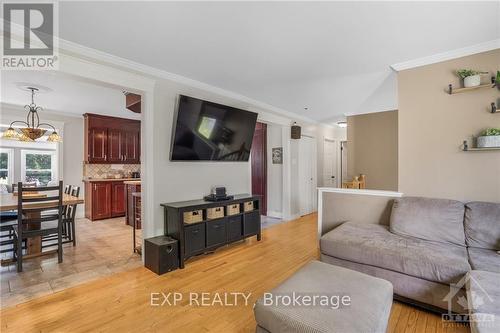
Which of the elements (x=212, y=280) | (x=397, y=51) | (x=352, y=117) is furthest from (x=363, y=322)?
(x=352, y=117)

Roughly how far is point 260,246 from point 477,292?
8.41 feet

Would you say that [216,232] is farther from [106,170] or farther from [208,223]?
[106,170]

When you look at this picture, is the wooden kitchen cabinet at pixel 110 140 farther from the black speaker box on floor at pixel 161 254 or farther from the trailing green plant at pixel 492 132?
the trailing green plant at pixel 492 132

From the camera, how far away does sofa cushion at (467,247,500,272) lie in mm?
1838

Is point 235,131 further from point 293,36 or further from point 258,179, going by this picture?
point 258,179

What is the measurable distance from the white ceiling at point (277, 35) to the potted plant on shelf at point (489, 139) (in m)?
0.93

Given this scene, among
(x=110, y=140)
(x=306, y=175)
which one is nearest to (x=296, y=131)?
(x=306, y=175)

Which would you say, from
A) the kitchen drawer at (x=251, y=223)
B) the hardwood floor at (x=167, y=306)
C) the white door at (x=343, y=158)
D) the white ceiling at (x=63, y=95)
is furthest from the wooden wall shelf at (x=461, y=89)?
the white door at (x=343, y=158)

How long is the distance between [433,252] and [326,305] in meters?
1.29

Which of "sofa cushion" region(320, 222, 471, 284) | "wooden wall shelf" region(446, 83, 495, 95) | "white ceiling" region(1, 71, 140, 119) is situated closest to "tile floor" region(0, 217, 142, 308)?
"white ceiling" region(1, 71, 140, 119)

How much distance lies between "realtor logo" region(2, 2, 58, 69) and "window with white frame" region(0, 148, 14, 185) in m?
3.90

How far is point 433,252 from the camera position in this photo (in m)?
2.08

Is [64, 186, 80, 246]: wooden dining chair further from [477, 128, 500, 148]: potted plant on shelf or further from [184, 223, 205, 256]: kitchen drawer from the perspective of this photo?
[477, 128, 500, 148]: potted plant on shelf

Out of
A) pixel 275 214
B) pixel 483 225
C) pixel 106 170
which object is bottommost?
pixel 275 214
